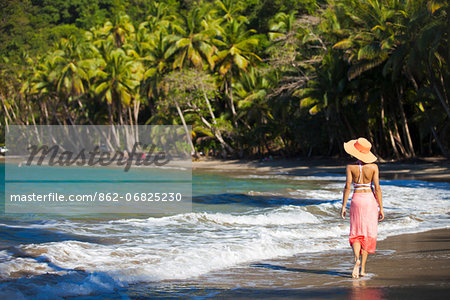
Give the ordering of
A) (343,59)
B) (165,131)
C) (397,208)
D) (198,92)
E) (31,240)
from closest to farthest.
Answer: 1. (31,240)
2. (397,208)
3. (343,59)
4. (198,92)
5. (165,131)

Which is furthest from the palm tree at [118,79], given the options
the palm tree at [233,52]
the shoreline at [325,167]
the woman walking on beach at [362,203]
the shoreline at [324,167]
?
the woman walking on beach at [362,203]

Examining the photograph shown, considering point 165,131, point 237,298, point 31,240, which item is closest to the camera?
point 237,298

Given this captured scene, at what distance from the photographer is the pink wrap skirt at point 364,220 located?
20.2 ft

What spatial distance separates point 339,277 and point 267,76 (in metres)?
29.4

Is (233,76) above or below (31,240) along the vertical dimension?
above

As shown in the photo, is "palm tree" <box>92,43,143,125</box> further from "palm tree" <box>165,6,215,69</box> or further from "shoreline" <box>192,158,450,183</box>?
"shoreline" <box>192,158,450,183</box>

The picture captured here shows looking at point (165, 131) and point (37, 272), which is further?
point (165, 131)

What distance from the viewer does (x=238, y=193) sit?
17.8m

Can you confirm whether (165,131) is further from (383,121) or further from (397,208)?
(397,208)

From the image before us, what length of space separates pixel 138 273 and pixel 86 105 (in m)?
44.3

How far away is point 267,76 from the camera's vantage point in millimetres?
35031

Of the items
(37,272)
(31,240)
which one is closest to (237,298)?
(37,272)

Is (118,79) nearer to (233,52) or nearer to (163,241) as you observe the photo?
(233,52)

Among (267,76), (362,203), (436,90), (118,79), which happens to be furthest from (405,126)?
(362,203)
